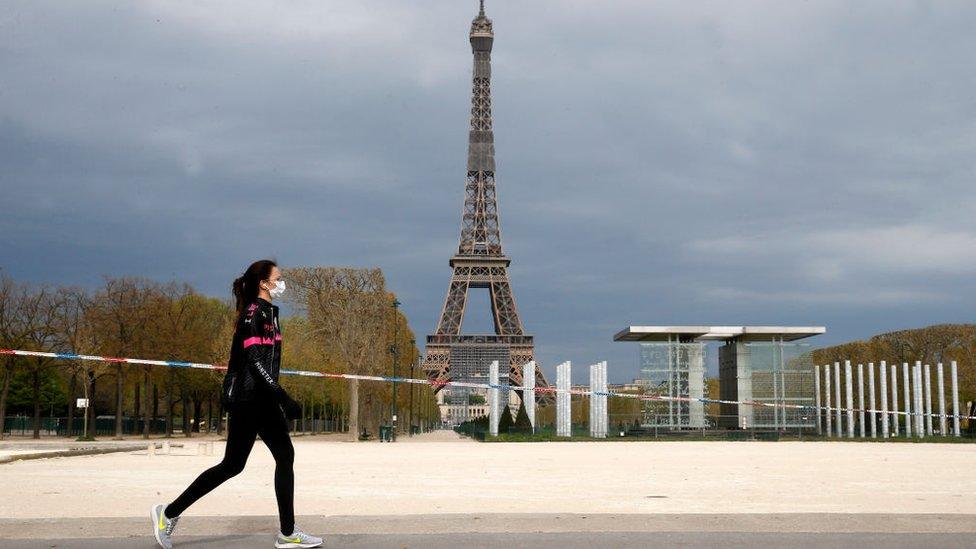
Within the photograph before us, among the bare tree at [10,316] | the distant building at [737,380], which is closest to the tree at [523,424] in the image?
the distant building at [737,380]

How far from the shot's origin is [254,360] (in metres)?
5.92

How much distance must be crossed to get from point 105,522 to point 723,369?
43.6 m

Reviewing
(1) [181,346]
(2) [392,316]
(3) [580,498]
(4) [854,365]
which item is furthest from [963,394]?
(3) [580,498]

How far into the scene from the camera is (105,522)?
707 centimetres

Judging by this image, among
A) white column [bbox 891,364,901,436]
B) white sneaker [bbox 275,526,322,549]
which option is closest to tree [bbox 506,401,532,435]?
white column [bbox 891,364,901,436]

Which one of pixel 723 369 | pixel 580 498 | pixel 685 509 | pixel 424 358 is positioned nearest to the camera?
pixel 685 509

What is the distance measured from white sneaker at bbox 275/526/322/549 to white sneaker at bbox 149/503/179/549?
2.16 ft

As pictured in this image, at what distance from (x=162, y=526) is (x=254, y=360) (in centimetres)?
115

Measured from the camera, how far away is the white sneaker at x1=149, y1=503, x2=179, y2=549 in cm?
584

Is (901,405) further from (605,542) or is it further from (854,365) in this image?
(605,542)

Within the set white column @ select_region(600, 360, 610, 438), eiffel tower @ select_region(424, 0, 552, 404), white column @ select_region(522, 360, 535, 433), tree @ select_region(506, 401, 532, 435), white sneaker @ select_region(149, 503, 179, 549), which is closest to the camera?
white sneaker @ select_region(149, 503, 179, 549)

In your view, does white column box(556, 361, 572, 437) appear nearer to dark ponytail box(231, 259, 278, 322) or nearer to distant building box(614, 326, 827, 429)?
distant building box(614, 326, 827, 429)

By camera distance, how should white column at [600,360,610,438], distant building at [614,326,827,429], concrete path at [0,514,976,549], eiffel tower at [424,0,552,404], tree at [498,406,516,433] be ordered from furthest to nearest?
eiffel tower at [424,0,552,404] < tree at [498,406,516,433] < distant building at [614,326,827,429] < white column at [600,360,610,438] < concrete path at [0,514,976,549]

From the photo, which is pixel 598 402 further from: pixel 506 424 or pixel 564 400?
pixel 506 424
